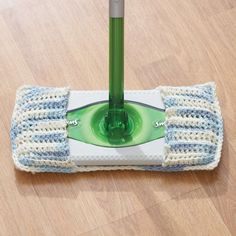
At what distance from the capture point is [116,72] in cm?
111

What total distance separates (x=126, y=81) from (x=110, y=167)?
8.2 inches

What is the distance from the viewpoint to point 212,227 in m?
1.14

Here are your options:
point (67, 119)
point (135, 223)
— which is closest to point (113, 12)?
point (67, 119)

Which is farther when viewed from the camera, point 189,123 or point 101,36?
point 101,36

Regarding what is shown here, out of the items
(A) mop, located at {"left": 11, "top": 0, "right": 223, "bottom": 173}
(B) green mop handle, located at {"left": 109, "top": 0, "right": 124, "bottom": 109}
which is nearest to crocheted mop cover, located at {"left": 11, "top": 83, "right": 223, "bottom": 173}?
(A) mop, located at {"left": 11, "top": 0, "right": 223, "bottom": 173}

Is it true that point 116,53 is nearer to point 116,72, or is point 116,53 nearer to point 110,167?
point 116,72

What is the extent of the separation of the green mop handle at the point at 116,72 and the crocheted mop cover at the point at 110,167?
0.25 ft

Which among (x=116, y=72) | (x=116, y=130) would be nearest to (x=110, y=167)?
(x=116, y=130)

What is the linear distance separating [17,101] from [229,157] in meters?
0.41

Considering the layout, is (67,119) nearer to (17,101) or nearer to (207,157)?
(17,101)

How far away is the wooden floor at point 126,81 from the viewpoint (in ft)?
3.76

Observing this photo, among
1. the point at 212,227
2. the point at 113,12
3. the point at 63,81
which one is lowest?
the point at 212,227

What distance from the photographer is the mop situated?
1.16 m

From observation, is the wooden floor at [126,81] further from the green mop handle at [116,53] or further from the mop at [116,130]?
the green mop handle at [116,53]
